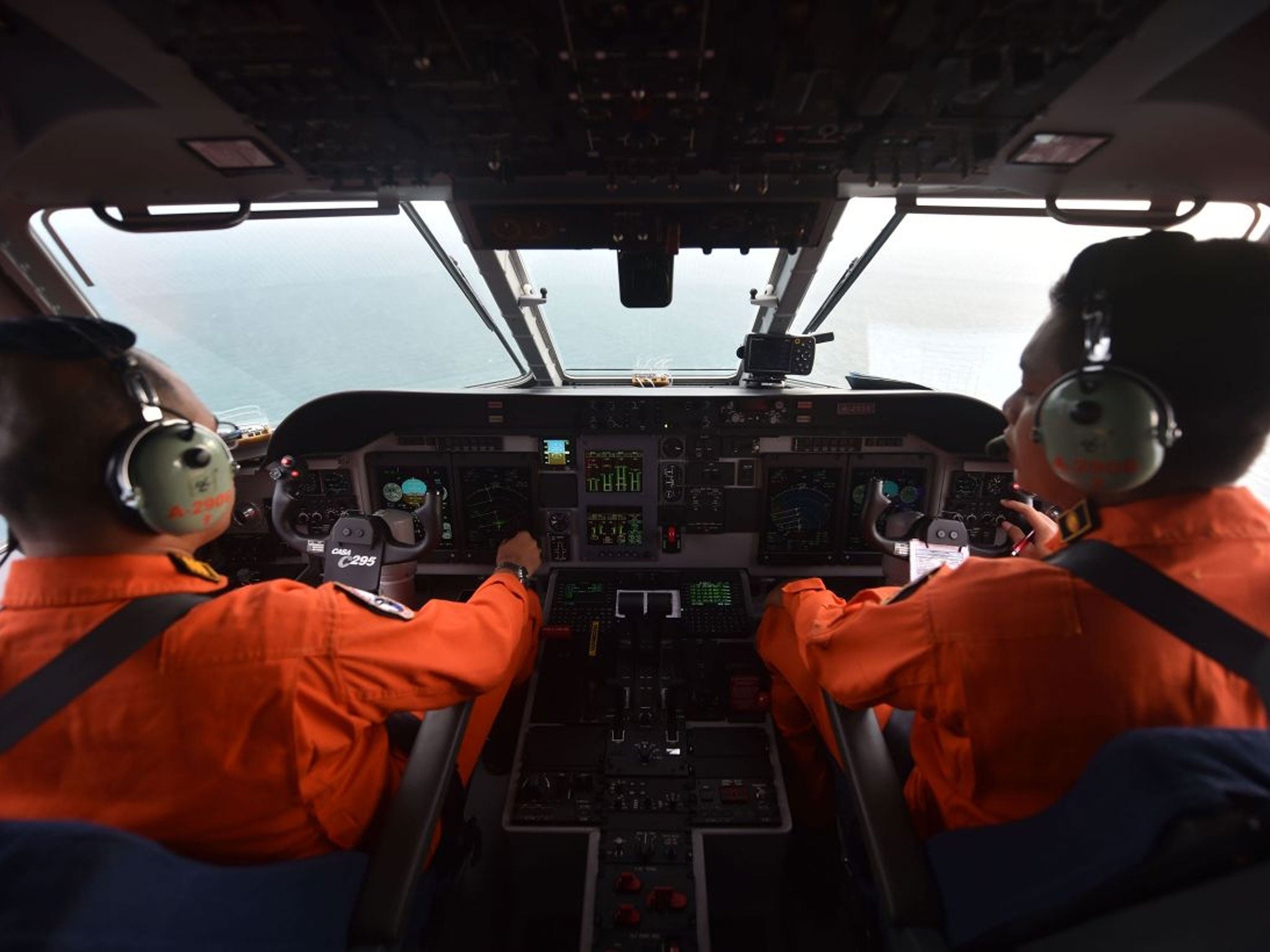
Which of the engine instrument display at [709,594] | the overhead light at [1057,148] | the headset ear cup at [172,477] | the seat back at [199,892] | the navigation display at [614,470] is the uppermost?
the overhead light at [1057,148]

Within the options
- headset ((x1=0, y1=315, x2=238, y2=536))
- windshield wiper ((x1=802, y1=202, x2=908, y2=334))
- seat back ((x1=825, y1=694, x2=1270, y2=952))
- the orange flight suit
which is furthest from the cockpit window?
seat back ((x1=825, y1=694, x2=1270, y2=952))

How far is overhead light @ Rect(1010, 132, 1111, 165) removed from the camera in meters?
1.26

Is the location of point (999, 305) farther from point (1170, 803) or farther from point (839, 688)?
point (1170, 803)

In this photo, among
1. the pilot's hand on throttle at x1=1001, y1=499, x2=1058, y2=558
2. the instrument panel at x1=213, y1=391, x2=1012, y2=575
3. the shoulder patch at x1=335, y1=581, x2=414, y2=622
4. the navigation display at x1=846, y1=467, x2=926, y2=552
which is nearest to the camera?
the shoulder patch at x1=335, y1=581, x2=414, y2=622

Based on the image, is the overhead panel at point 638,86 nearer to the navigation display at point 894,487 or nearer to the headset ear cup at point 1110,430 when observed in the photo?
the headset ear cup at point 1110,430

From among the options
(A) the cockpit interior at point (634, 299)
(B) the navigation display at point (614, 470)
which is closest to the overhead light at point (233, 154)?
(A) the cockpit interior at point (634, 299)

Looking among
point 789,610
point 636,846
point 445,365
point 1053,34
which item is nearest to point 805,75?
point 1053,34

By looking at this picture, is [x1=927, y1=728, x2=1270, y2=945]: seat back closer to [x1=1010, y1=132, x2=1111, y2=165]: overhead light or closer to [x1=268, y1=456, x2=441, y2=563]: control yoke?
[x1=1010, y1=132, x2=1111, y2=165]: overhead light

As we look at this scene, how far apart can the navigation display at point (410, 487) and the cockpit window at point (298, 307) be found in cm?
35

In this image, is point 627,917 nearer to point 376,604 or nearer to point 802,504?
point 376,604

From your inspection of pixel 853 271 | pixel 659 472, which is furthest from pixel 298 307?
pixel 853 271

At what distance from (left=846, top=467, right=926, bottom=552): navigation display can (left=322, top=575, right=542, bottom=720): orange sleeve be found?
155 centimetres

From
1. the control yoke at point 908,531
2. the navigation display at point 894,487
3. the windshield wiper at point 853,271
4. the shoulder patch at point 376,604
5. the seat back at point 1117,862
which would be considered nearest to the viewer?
the seat back at point 1117,862

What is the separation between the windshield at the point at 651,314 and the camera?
6.92ft
